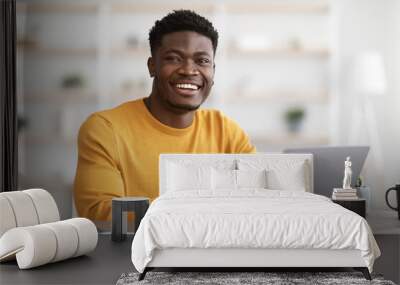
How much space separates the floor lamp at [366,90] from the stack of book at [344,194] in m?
1.19

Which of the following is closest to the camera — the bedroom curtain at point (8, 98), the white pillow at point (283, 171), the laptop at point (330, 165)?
the white pillow at point (283, 171)

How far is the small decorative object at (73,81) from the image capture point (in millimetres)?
6555

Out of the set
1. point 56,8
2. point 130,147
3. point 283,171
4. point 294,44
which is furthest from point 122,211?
point 294,44

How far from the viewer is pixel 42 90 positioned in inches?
258

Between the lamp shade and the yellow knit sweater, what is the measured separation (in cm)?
127

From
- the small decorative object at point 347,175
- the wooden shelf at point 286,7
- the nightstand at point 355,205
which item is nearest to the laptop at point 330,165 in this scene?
the small decorative object at point 347,175

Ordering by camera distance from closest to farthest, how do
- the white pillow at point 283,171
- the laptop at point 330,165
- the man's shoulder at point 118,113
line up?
1. the white pillow at point 283,171
2. the laptop at point 330,165
3. the man's shoulder at point 118,113

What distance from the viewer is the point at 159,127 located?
20.7ft

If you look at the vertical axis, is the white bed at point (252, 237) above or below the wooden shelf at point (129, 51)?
below

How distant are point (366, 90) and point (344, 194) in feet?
4.86

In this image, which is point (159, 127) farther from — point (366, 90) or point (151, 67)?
point (366, 90)

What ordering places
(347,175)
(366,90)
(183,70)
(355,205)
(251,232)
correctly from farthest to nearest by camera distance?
(366,90)
(183,70)
(347,175)
(355,205)
(251,232)

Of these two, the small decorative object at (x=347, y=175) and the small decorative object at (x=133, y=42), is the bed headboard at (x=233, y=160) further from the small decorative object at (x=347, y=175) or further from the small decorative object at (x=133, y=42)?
the small decorative object at (x=133, y=42)

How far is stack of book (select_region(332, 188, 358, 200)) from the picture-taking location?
17.7 feet
